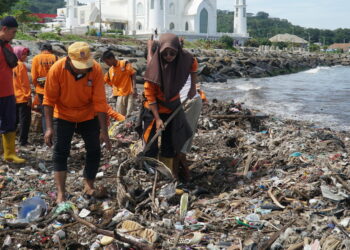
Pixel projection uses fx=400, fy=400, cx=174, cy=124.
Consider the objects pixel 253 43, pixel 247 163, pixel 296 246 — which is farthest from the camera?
pixel 253 43

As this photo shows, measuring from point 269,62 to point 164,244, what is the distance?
4088 centimetres

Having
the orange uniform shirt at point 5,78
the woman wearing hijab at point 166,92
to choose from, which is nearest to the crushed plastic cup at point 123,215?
the woman wearing hijab at point 166,92

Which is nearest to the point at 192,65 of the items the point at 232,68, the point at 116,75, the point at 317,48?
the point at 116,75

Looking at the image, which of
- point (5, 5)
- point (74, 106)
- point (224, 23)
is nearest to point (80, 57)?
point (74, 106)

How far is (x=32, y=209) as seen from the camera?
373cm

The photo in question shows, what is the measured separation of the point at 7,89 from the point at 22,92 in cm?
94

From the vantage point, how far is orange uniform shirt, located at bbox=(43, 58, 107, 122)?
372 cm

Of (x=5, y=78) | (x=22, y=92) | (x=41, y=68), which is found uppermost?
(x=41, y=68)

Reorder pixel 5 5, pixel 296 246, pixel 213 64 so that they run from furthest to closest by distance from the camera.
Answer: pixel 5 5, pixel 213 64, pixel 296 246

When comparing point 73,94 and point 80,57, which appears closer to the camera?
point 80,57

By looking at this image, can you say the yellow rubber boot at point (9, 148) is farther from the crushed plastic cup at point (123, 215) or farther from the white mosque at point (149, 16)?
the white mosque at point (149, 16)

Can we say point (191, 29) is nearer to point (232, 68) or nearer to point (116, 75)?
point (232, 68)

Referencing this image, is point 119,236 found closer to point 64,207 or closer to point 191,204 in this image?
point 64,207

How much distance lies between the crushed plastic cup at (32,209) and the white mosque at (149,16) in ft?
194
